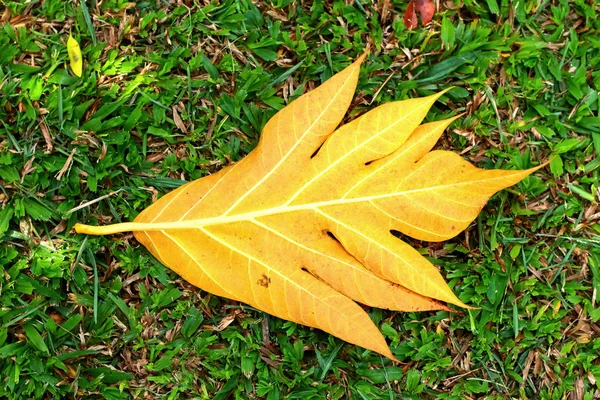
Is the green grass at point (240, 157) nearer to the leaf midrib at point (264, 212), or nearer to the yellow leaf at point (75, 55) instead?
the yellow leaf at point (75, 55)

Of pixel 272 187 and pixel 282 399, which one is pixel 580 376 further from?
pixel 272 187

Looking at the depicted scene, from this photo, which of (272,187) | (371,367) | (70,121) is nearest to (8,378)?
(70,121)

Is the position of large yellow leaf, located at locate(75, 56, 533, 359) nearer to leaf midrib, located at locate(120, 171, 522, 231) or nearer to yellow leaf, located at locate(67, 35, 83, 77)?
leaf midrib, located at locate(120, 171, 522, 231)

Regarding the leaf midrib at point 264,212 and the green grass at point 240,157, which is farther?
the green grass at point 240,157

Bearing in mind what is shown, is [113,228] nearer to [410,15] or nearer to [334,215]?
[334,215]

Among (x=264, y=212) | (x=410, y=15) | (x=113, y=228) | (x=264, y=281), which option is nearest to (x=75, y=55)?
(x=113, y=228)

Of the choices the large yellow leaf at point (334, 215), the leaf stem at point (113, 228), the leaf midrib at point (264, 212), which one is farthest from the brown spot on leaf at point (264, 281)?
the leaf stem at point (113, 228)
